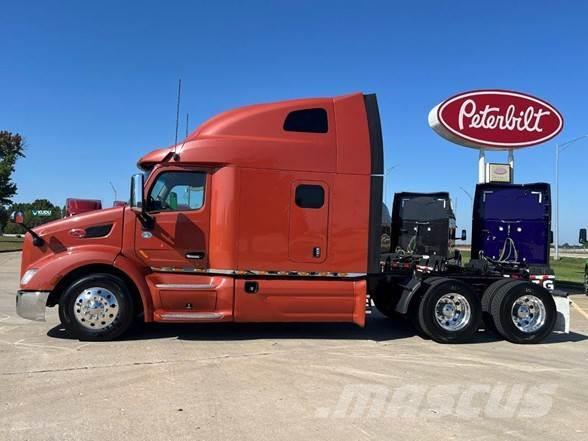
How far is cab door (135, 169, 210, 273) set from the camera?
8.43m

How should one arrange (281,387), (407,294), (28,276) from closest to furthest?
(281,387)
(28,276)
(407,294)

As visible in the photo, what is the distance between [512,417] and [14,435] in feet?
13.7

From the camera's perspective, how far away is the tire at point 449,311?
8.89 metres

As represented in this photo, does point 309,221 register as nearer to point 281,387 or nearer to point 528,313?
point 281,387

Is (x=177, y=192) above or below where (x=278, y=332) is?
above

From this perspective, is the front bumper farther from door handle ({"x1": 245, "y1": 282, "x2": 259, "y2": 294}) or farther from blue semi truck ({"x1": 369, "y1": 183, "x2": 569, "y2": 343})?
blue semi truck ({"x1": 369, "y1": 183, "x2": 569, "y2": 343})

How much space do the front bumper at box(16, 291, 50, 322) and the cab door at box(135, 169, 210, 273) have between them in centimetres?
147

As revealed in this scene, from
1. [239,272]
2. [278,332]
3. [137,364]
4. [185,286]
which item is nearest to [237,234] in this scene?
[239,272]

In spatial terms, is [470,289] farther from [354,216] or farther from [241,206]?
[241,206]

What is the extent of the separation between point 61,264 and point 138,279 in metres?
1.06

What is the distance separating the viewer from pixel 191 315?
8289 mm

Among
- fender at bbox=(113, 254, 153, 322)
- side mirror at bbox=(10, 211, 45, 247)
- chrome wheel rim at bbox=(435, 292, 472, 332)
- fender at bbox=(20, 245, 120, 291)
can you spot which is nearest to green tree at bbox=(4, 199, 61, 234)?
side mirror at bbox=(10, 211, 45, 247)

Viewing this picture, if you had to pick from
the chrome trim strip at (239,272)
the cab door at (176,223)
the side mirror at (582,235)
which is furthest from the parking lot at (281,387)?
the side mirror at (582,235)

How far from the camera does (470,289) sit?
29.7 feet
